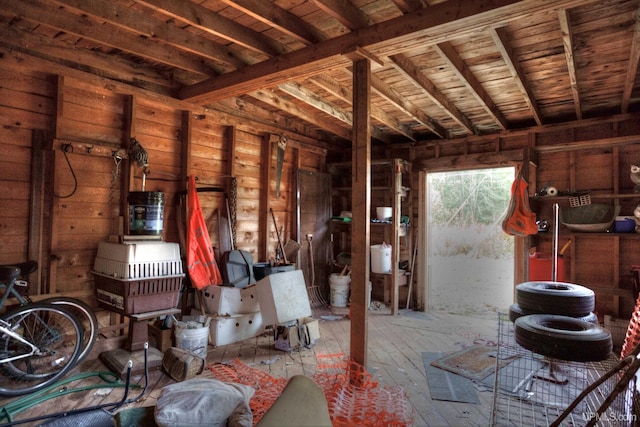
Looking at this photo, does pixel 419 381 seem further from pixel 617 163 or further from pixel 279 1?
pixel 617 163

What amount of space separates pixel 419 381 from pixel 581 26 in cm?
301

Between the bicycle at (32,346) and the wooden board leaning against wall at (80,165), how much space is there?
309 millimetres

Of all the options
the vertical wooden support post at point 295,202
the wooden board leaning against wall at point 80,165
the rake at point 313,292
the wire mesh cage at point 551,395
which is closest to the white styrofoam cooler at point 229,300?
the wooden board leaning against wall at point 80,165

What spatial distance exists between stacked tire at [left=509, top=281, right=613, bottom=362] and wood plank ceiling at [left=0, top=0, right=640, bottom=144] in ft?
6.11

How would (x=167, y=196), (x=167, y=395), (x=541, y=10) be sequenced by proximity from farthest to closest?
(x=167, y=196), (x=541, y=10), (x=167, y=395)

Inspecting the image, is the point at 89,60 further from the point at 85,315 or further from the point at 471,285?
the point at 471,285

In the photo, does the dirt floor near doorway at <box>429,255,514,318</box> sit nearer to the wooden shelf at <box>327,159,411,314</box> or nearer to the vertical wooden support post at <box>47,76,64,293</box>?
the wooden shelf at <box>327,159,411,314</box>

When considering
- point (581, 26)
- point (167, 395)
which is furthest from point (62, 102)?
point (581, 26)

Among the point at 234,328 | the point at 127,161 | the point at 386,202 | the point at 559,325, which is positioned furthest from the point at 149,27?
the point at 386,202

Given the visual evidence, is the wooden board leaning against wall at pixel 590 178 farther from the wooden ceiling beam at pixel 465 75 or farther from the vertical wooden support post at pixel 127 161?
the vertical wooden support post at pixel 127 161

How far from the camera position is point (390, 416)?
8.05ft

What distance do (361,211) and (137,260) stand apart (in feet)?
6.28

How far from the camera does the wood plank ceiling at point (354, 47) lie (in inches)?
100

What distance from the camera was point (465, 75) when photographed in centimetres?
347
